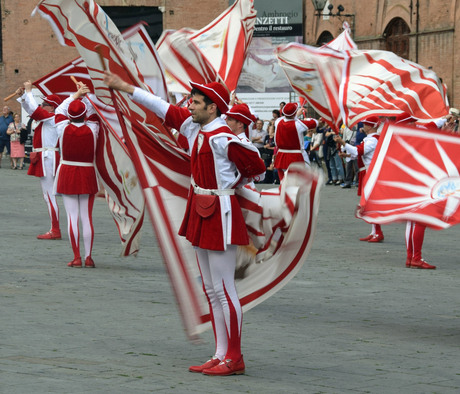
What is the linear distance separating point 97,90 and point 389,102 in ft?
16.7

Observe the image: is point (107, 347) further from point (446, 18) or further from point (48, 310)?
point (446, 18)

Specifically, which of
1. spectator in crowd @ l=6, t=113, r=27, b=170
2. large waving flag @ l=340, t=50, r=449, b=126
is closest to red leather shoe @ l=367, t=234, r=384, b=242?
large waving flag @ l=340, t=50, r=449, b=126

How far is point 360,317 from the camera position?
9.25m

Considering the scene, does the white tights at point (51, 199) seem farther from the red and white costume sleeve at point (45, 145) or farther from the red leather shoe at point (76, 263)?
the red leather shoe at point (76, 263)

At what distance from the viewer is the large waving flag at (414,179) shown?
7816mm

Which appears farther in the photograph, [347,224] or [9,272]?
[347,224]

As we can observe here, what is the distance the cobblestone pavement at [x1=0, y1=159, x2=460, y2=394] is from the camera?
6719 millimetres

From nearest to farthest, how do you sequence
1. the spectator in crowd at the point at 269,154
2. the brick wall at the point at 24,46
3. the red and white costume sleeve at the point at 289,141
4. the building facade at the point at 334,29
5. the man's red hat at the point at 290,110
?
the man's red hat at the point at 290,110 → the red and white costume sleeve at the point at 289,141 → the spectator in crowd at the point at 269,154 → the building facade at the point at 334,29 → the brick wall at the point at 24,46

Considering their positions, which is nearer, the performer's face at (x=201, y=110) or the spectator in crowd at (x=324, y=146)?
the performer's face at (x=201, y=110)

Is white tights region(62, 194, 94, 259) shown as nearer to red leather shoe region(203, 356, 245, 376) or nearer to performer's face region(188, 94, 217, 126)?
performer's face region(188, 94, 217, 126)

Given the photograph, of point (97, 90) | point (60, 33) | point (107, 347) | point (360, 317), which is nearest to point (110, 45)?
point (97, 90)

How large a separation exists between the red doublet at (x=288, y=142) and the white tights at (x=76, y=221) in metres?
5.21

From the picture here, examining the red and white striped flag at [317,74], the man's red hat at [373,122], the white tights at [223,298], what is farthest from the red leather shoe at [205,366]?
the man's red hat at [373,122]

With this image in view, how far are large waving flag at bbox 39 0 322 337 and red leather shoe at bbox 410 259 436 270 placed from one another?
16.9 ft
